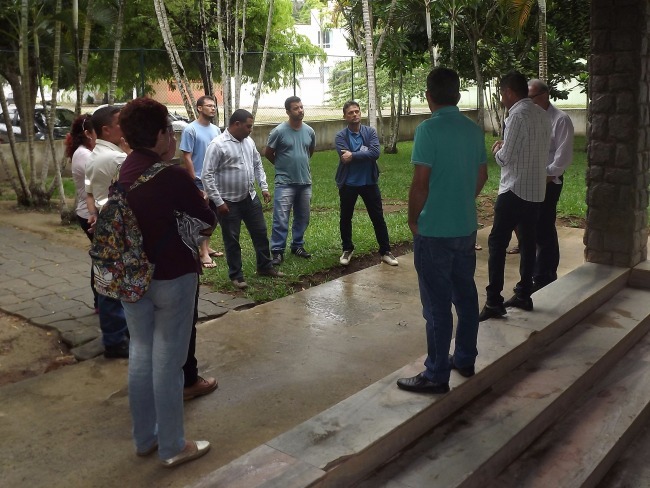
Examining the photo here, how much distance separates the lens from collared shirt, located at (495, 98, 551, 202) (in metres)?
5.12

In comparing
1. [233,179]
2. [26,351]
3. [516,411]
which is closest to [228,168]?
[233,179]

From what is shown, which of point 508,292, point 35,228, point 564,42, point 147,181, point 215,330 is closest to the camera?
point 147,181

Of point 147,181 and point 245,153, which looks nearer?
point 147,181

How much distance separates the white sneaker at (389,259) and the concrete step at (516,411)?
2.34m

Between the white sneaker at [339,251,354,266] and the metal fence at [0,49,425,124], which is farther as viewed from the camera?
the metal fence at [0,49,425,124]

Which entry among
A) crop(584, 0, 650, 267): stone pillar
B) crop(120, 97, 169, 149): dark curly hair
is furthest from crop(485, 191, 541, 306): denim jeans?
crop(120, 97, 169, 149): dark curly hair

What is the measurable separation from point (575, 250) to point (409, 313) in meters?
3.11

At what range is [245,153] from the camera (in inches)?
272

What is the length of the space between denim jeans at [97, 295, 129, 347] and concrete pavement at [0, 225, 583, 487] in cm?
17

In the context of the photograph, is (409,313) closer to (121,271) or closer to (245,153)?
(245,153)

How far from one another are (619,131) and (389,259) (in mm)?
2622

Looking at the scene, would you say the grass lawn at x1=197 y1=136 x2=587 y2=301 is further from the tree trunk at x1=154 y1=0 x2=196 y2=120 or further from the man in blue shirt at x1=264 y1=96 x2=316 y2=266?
the tree trunk at x1=154 y1=0 x2=196 y2=120

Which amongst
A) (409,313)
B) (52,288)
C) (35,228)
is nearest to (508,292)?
(409,313)

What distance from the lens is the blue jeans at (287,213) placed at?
25.3ft
